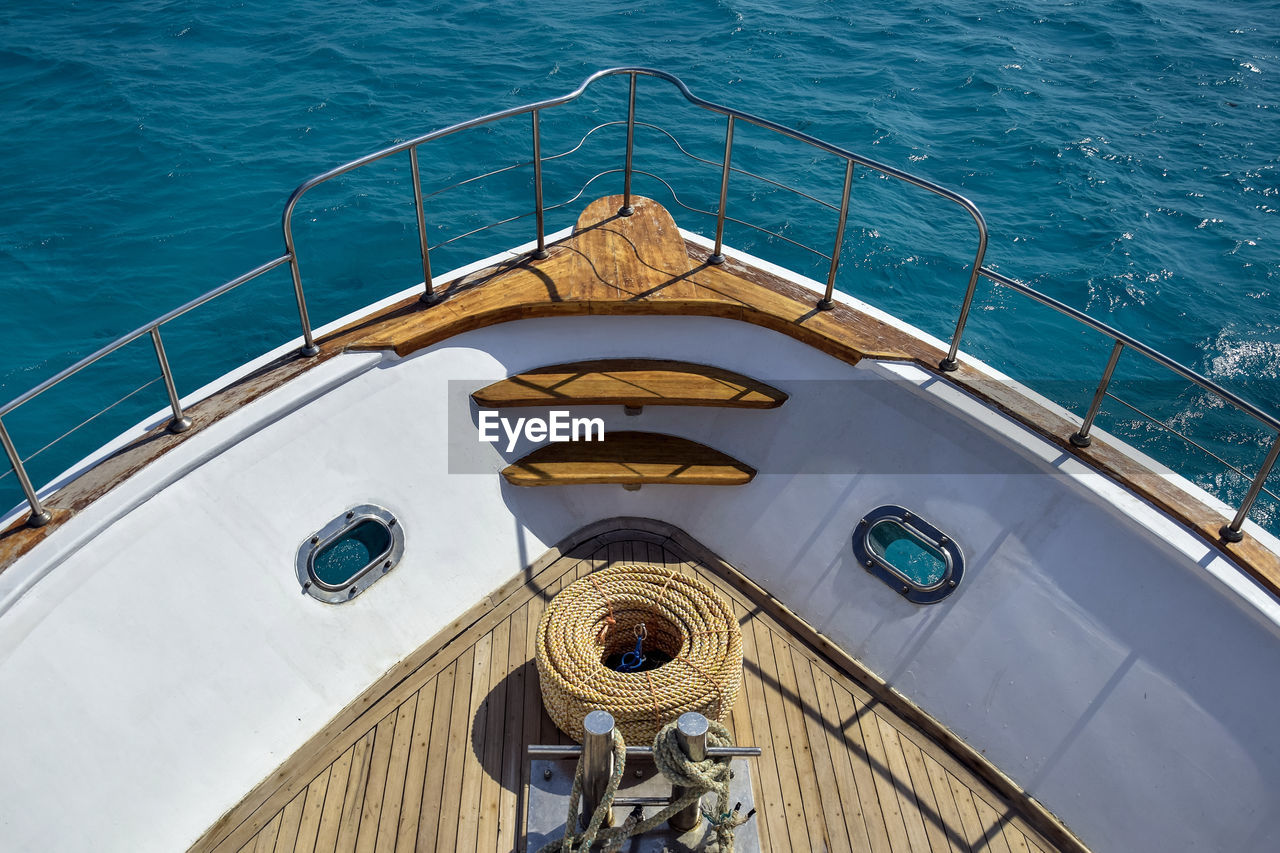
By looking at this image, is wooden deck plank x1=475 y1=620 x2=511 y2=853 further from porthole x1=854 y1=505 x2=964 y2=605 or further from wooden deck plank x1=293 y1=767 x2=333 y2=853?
porthole x1=854 y1=505 x2=964 y2=605

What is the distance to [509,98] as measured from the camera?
918 centimetres

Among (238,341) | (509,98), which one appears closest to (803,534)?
(238,341)

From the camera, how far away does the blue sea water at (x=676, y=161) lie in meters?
6.60

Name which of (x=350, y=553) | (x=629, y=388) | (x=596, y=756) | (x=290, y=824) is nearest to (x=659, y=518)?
(x=629, y=388)

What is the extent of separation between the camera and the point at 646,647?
343 centimetres

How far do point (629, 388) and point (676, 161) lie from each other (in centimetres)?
536

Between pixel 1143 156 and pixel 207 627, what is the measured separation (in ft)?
30.3

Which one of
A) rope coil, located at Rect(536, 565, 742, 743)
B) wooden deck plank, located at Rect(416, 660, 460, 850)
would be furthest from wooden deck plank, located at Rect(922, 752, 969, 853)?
wooden deck plank, located at Rect(416, 660, 460, 850)

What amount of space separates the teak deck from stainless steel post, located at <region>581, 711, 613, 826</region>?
0.53 m

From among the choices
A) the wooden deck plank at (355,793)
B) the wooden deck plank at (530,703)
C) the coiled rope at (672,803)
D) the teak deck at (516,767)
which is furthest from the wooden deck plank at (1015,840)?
the wooden deck plank at (355,793)

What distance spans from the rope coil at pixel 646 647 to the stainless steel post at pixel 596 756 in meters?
0.42

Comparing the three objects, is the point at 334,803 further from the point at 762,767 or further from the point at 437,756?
the point at 762,767

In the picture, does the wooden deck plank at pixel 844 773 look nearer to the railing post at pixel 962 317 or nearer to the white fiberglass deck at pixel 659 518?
the white fiberglass deck at pixel 659 518

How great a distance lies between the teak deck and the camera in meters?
2.93
